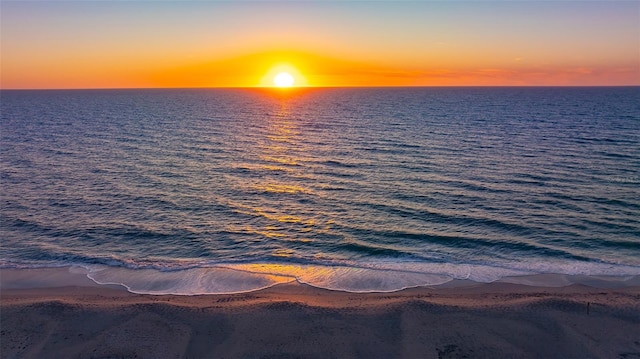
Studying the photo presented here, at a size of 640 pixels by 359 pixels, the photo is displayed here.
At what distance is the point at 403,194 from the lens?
36594mm

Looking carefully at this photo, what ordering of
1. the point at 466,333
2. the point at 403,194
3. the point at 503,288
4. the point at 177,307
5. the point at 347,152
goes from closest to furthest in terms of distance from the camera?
the point at 466,333, the point at 177,307, the point at 503,288, the point at 403,194, the point at 347,152

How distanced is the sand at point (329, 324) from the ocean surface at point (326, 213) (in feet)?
5.92

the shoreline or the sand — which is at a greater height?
the sand

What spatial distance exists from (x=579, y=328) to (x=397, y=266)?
355 inches

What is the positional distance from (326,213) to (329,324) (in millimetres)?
14858

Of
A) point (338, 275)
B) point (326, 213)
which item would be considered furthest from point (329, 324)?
point (326, 213)

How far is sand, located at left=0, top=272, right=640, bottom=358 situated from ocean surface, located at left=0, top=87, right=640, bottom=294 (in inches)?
71.1

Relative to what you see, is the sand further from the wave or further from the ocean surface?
the ocean surface

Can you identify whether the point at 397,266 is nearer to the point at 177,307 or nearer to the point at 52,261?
the point at 177,307

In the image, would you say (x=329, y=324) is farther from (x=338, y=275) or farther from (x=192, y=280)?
(x=192, y=280)

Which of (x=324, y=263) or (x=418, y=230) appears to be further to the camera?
(x=418, y=230)

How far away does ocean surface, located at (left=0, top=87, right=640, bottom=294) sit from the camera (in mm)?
24500

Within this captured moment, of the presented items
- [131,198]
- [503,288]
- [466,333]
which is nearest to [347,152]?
[131,198]

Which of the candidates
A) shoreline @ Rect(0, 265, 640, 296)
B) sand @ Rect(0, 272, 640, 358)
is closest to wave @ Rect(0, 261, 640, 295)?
shoreline @ Rect(0, 265, 640, 296)
